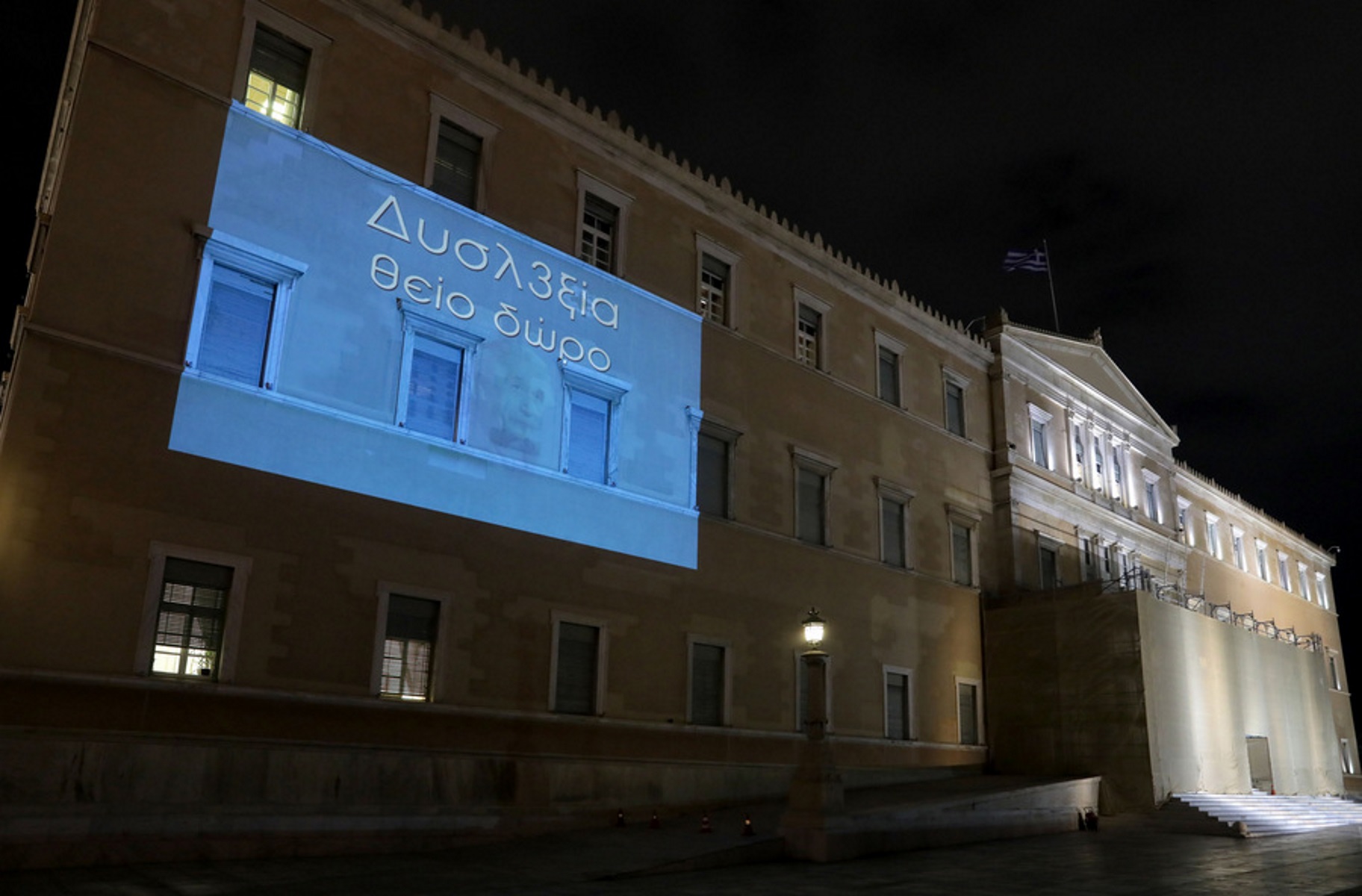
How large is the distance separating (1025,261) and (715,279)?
1174 cm

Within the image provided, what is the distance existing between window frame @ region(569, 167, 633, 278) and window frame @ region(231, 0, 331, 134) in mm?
5670

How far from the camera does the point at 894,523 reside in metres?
28.0

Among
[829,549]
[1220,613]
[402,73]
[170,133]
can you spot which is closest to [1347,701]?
[1220,613]

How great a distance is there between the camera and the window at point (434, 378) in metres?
18.3

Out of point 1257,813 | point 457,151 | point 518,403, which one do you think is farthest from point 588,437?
point 1257,813

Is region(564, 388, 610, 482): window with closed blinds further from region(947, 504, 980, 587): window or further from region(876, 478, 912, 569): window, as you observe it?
region(947, 504, 980, 587): window

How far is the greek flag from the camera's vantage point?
31.3 metres

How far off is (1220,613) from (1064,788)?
2322 centimetres

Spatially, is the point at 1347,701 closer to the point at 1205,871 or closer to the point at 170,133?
the point at 1205,871

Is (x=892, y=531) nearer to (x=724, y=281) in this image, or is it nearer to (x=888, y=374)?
(x=888, y=374)

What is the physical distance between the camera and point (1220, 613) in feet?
139

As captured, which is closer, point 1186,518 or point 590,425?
point 590,425

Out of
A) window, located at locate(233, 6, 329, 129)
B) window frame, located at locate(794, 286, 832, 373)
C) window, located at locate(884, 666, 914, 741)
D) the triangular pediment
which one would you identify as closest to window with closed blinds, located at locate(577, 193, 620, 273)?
window frame, located at locate(794, 286, 832, 373)

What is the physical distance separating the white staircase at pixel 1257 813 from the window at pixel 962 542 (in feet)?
25.3
